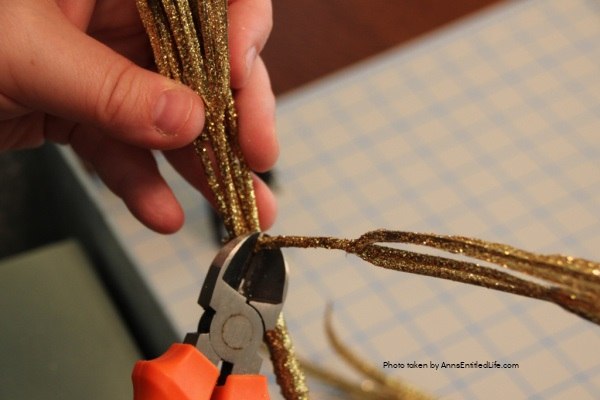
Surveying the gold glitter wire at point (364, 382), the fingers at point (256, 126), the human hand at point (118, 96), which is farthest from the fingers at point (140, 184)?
the gold glitter wire at point (364, 382)

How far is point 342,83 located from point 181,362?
617mm

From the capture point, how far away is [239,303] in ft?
1.75

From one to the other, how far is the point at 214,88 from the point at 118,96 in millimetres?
82

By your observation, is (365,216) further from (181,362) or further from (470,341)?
(181,362)

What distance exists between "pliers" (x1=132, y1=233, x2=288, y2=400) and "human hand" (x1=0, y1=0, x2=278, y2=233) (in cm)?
10

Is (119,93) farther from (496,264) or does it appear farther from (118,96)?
(496,264)

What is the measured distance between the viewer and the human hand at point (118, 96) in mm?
535

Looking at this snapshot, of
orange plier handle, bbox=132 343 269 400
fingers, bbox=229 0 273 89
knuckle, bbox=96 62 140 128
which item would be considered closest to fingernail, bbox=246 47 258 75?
fingers, bbox=229 0 273 89

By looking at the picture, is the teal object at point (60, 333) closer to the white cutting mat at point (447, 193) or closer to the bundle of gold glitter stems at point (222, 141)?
the white cutting mat at point (447, 193)

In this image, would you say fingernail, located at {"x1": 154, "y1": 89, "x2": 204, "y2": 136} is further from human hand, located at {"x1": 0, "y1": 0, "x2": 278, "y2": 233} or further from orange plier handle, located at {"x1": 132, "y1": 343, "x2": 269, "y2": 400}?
orange plier handle, located at {"x1": 132, "y1": 343, "x2": 269, "y2": 400}

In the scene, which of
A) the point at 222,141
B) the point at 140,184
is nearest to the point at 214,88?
the point at 222,141

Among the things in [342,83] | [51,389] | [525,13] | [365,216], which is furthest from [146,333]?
[525,13]

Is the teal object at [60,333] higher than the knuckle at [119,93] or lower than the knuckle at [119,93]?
lower

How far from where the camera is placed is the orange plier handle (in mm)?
466
